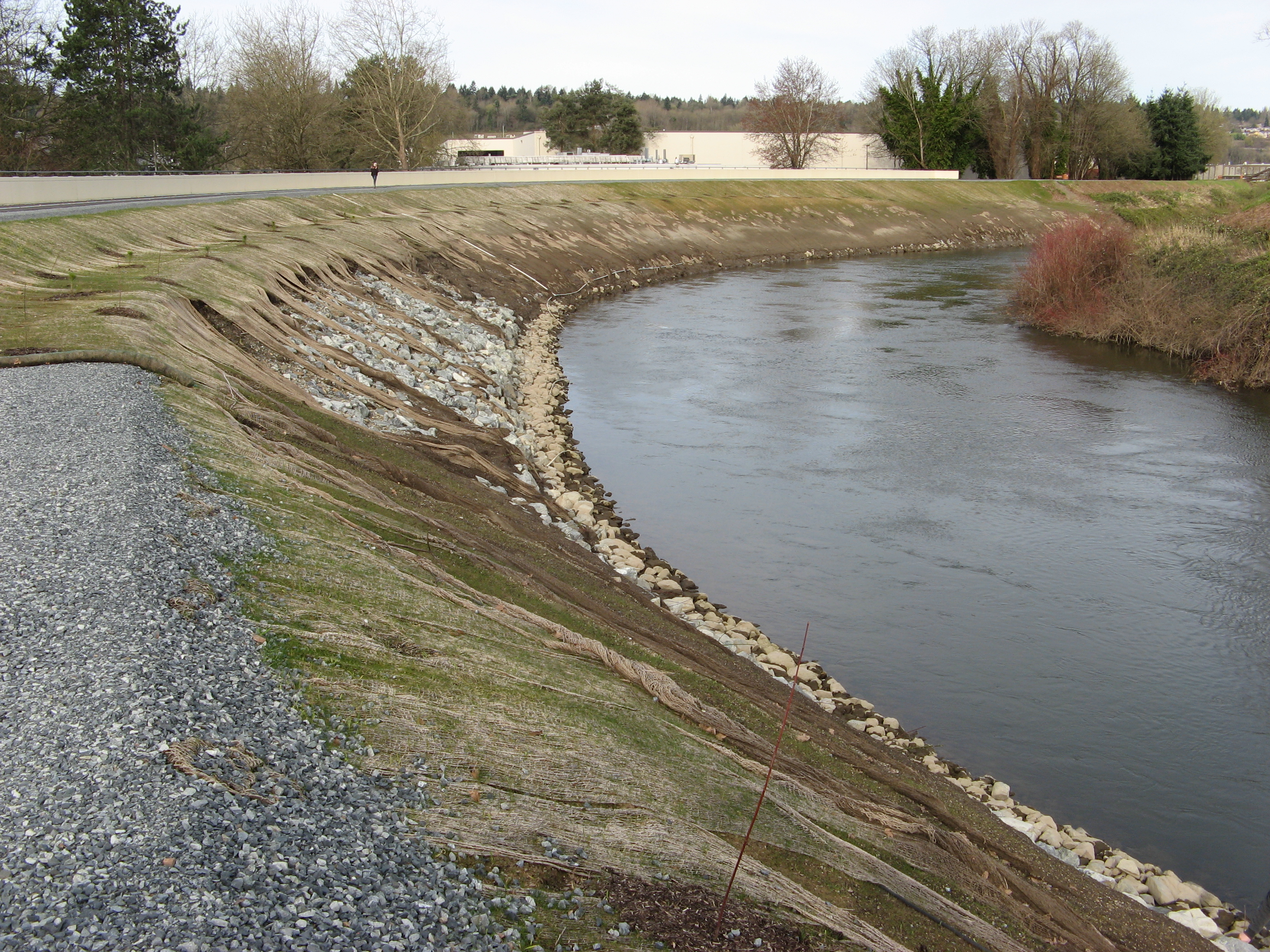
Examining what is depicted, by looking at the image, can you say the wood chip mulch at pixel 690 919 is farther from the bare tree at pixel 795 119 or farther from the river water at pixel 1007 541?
the bare tree at pixel 795 119

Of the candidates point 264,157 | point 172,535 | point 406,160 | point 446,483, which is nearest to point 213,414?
point 446,483

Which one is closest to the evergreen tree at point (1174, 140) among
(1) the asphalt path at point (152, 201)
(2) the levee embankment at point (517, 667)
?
(1) the asphalt path at point (152, 201)

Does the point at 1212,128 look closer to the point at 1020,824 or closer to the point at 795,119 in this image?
the point at 795,119

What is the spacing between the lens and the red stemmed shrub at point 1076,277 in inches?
1375

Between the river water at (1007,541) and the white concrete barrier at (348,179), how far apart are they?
17047mm

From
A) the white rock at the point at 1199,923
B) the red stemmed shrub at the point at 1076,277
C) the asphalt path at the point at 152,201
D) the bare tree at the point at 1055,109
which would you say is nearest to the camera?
the white rock at the point at 1199,923

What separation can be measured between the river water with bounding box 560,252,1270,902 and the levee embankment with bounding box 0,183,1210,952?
4.65 feet

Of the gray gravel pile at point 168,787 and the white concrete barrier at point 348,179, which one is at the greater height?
the white concrete barrier at point 348,179

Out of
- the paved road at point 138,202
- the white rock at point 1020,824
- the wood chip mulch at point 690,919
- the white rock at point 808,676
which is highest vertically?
the paved road at point 138,202

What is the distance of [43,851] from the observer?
15.0ft

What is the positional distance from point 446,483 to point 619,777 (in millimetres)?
7649

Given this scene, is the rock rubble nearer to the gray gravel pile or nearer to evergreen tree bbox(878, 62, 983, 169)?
the gray gravel pile

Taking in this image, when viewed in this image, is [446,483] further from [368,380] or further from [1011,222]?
[1011,222]

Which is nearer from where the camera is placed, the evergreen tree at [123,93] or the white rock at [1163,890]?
the white rock at [1163,890]
